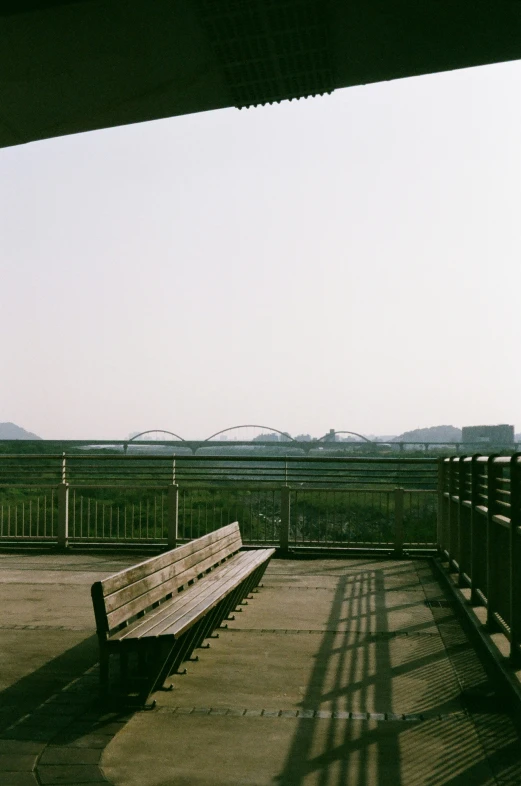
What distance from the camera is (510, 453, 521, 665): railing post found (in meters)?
5.86

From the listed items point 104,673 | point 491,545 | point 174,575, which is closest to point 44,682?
point 104,673

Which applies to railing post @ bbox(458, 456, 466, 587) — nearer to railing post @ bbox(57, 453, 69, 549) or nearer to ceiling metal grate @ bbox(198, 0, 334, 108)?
ceiling metal grate @ bbox(198, 0, 334, 108)

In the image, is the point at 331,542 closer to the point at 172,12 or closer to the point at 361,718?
the point at 361,718

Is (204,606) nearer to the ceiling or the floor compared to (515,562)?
nearer to the floor

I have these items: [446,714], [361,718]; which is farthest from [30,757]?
[446,714]

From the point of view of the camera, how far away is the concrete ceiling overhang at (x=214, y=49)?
4.77 metres

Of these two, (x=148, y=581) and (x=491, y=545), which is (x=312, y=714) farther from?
(x=491, y=545)

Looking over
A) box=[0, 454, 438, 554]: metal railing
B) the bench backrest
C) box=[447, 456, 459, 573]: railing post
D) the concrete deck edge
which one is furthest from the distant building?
the bench backrest

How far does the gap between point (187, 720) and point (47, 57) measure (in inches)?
158

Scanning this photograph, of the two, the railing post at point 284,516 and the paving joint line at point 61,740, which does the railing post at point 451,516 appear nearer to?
the railing post at point 284,516

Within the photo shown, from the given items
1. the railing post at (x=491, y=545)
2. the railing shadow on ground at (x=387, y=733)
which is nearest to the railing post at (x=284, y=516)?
the railing shadow on ground at (x=387, y=733)

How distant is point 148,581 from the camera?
6.23m

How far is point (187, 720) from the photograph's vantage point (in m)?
5.23

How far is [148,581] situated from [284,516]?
26.0 feet
